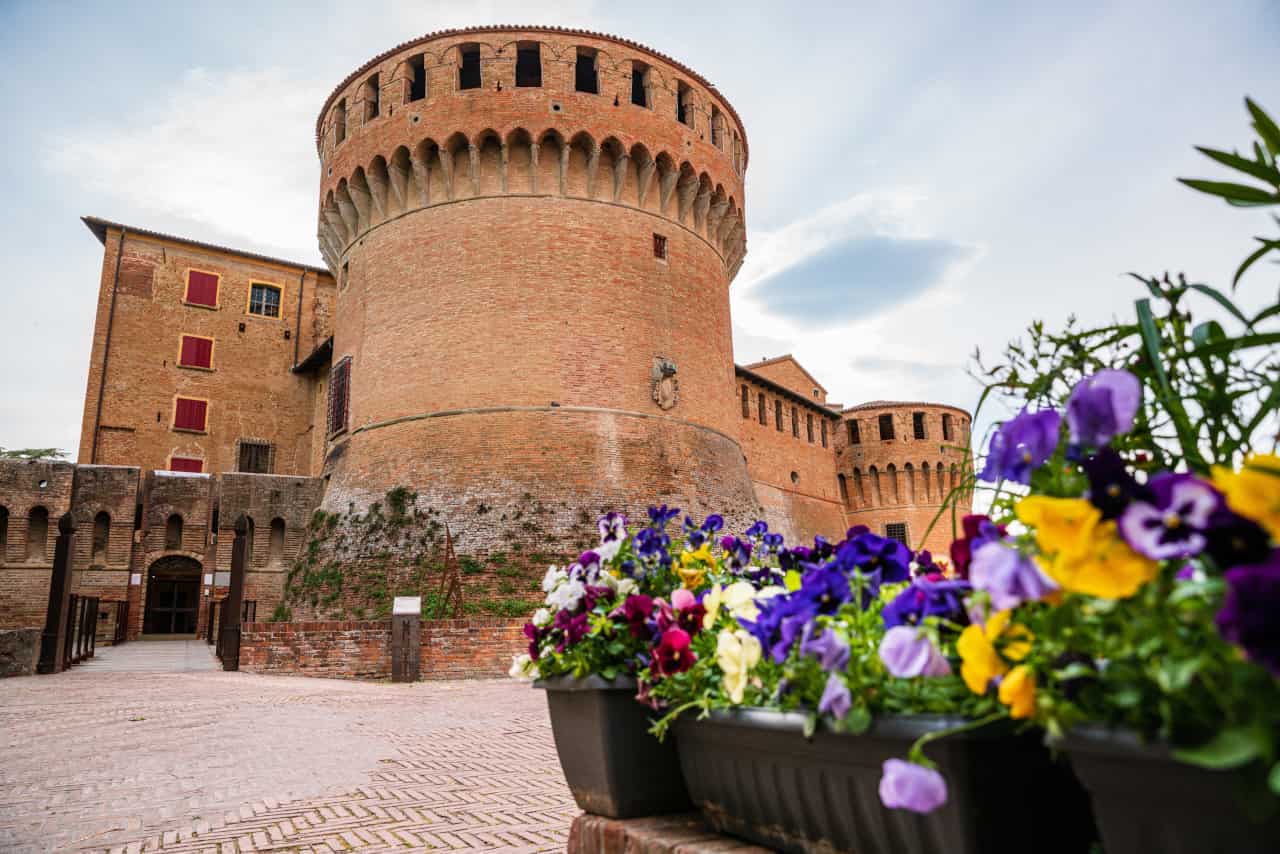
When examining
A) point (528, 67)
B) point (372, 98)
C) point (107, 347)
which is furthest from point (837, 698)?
point (107, 347)

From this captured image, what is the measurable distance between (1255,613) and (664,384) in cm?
1813

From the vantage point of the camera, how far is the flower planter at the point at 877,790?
1.35m

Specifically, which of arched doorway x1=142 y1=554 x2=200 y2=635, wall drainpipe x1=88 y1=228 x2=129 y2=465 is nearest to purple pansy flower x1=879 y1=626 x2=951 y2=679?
arched doorway x1=142 y1=554 x2=200 y2=635

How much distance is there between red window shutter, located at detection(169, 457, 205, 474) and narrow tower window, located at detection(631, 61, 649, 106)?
61.2 ft

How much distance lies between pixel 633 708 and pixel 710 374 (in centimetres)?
1844

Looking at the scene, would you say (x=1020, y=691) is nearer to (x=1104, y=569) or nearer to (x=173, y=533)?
(x=1104, y=569)

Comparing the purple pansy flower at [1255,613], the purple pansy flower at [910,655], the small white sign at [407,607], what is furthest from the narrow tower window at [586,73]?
the purple pansy flower at [1255,613]

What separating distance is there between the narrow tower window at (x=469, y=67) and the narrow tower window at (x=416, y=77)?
0.89m

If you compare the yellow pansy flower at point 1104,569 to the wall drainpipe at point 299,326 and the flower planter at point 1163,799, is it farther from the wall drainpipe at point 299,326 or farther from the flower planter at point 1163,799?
the wall drainpipe at point 299,326

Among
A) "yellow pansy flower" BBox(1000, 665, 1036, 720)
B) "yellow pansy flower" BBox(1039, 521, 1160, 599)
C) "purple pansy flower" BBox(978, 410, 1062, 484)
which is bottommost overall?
"yellow pansy flower" BBox(1000, 665, 1036, 720)

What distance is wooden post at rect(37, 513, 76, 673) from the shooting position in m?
13.1

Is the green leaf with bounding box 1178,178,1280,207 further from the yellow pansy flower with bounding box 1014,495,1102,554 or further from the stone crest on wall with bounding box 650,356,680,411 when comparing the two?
the stone crest on wall with bounding box 650,356,680,411

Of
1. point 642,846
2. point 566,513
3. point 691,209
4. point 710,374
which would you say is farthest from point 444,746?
point 691,209

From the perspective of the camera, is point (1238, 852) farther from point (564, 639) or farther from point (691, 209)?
point (691, 209)
